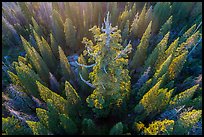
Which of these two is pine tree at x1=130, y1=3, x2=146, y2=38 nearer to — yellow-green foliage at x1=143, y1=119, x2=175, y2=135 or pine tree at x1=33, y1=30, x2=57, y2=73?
pine tree at x1=33, y1=30, x2=57, y2=73

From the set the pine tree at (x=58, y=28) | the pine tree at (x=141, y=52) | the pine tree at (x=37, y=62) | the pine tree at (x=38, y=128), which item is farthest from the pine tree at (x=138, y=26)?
the pine tree at (x=38, y=128)

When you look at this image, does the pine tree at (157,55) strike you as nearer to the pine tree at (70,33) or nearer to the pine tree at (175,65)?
the pine tree at (175,65)

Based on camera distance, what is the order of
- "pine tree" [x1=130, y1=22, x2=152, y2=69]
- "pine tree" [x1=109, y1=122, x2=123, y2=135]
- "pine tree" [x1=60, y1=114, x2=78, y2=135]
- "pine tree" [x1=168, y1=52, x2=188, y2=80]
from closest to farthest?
"pine tree" [x1=109, y1=122, x2=123, y2=135] → "pine tree" [x1=60, y1=114, x2=78, y2=135] → "pine tree" [x1=168, y1=52, x2=188, y2=80] → "pine tree" [x1=130, y1=22, x2=152, y2=69]

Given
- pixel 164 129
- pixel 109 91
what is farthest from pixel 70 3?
pixel 164 129

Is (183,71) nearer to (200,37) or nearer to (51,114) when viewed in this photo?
(200,37)

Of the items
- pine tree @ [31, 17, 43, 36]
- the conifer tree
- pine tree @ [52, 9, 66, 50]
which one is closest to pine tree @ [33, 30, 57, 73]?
pine tree @ [31, 17, 43, 36]

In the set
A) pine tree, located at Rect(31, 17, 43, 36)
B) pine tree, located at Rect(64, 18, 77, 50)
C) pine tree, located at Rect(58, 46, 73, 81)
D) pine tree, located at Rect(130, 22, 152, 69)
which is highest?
pine tree, located at Rect(31, 17, 43, 36)
